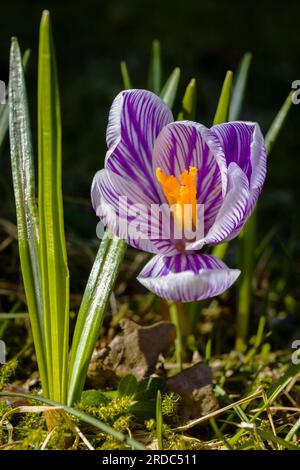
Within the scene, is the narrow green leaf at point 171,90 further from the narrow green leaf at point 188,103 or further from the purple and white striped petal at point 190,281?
the purple and white striped petal at point 190,281

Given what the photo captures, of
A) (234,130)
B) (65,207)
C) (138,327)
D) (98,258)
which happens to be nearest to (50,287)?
(98,258)

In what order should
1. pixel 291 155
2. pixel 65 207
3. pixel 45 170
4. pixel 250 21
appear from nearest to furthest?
pixel 45 170, pixel 65 207, pixel 291 155, pixel 250 21

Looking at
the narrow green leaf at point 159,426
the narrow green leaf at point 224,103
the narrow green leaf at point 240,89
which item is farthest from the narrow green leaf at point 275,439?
the narrow green leaf at point 240,89

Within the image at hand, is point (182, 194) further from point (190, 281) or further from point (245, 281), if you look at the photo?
point (245, 281)

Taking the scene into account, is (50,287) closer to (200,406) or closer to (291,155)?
(200,406)

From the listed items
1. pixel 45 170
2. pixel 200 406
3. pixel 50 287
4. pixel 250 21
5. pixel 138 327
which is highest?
pixel 250 21

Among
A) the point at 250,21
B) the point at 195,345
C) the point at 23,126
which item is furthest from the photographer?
the point at 250,21

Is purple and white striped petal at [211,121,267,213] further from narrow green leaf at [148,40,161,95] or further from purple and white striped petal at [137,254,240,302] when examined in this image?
narrow green leaf at [148,40,161,95]
